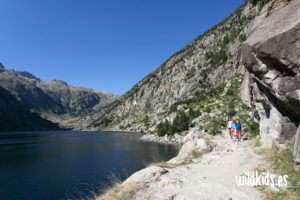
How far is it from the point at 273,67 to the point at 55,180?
46781 mm

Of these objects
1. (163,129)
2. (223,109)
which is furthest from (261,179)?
(163,129)

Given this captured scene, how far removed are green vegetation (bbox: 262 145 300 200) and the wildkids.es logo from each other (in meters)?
0.39

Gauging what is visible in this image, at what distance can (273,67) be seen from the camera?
1505 centimetres

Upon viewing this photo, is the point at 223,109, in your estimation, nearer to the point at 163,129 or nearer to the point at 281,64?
the point at 163,129

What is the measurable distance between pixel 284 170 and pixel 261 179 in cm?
149

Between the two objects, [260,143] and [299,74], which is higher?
[299,74]

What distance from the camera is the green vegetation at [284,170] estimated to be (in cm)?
1238

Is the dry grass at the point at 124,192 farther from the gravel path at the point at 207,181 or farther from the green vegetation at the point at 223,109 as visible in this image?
Answer: the green vegetation at the point at 223,109

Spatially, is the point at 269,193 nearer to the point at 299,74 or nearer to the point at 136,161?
the point at 299,74

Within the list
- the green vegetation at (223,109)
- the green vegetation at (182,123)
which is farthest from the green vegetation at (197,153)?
the green vegetation at (182,123)

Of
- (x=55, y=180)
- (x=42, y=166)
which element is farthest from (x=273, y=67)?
(x=42, y=166)

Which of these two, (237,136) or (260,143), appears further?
(237,136)

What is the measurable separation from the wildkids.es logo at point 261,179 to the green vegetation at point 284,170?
39 centimetres

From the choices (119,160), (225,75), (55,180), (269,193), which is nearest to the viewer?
(269,193)
